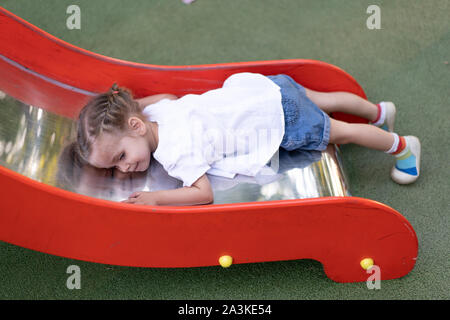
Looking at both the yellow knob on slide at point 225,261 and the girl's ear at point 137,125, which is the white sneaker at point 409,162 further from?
Answer: the girl's ear at point 137,125

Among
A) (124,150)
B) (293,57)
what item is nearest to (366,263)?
(124,150)

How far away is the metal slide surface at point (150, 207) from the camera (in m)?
0.95

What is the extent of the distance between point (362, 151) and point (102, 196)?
819 mm

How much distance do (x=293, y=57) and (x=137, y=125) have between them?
2.91 ft

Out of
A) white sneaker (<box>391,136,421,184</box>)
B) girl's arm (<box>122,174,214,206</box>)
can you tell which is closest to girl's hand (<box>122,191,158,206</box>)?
girl's arm (<box>122,174,214,206</box>)

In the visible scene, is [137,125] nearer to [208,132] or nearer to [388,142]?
[208,132]

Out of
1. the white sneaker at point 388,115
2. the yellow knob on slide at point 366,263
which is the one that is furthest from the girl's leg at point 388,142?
the yellow knob on slide at point 366,263

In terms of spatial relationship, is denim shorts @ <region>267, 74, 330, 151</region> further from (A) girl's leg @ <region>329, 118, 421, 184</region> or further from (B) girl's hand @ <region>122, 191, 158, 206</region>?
(B) girl's hand @ <region>122, 191, 158, 206</region>

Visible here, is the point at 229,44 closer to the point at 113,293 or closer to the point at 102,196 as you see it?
the point at 102,196

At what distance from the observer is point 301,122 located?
1.16 metres

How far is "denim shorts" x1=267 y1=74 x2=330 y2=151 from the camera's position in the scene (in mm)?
1156

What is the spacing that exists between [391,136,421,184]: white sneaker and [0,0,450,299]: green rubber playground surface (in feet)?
0.11
